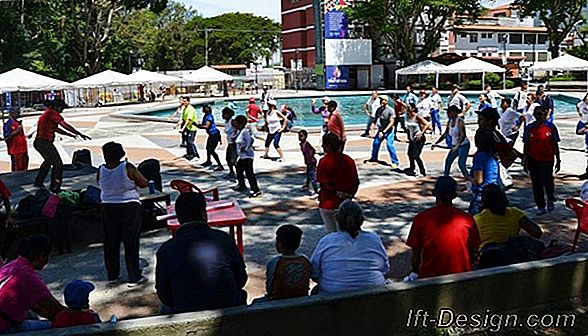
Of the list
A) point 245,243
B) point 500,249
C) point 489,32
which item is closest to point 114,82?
point 245,243

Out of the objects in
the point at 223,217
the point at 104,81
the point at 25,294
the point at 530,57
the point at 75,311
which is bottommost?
the point at 75,311

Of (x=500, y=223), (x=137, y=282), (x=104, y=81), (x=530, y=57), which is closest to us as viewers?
(x=500, y=223)

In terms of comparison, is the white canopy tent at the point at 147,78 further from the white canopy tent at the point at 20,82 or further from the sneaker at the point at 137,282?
the sneaker at the point at 137,282

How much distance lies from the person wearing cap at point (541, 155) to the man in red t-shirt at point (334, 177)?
359 centimetres

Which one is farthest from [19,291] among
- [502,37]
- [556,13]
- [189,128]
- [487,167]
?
[502,37]

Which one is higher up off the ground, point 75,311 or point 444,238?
point 444,238

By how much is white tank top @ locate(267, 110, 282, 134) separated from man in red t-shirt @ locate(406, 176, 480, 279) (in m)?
9.60

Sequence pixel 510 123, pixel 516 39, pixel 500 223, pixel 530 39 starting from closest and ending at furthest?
pixel 500 223 → pixel 510 123 → pixel 516 39 → pixel 530 39

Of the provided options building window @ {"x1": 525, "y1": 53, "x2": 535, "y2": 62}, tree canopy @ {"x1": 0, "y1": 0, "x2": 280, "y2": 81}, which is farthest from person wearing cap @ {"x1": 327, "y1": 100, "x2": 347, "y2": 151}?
building window @ {"x1": 525, "y1": 53, "x2": 535, "y2": 62}

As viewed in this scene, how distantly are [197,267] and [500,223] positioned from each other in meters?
2.75

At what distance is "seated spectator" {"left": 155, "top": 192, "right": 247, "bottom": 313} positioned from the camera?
156 inches

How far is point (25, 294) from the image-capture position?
412 centimetres

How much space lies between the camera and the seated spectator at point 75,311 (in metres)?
4.04

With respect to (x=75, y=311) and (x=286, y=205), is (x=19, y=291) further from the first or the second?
(x=286, y=205)
